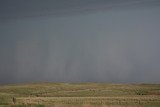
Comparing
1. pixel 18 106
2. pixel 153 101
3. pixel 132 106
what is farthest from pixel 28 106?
pixel 153 101

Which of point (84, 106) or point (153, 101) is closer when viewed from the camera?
point (84, 106)

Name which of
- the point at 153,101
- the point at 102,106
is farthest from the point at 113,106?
the point at 153,101

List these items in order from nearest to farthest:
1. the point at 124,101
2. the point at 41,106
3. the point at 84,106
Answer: the point at 41,106
the point at 84,106
the point at 124,101

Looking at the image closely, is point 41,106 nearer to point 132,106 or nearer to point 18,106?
point 18,106

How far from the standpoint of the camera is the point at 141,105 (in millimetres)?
49625

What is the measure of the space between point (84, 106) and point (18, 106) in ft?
33.6

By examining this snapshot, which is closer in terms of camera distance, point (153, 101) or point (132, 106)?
point (132, 106)

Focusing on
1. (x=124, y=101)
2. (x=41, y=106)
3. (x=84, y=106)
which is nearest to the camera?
(x=41, y=106)

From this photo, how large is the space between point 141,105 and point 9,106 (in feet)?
69.6

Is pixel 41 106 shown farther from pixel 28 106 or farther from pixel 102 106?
pixel 102 106

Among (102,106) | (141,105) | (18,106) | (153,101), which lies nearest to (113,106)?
(102,106)

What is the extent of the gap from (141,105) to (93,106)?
797cm

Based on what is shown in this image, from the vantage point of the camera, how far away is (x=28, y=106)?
46.3 meters

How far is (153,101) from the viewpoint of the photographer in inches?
2149
